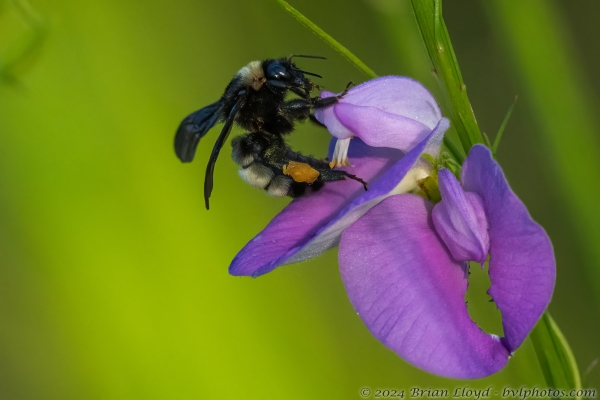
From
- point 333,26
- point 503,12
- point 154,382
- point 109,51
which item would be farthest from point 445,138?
point 333,26

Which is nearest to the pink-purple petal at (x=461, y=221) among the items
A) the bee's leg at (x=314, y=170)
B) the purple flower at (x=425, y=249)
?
the purple flower at (x=425, y=249)

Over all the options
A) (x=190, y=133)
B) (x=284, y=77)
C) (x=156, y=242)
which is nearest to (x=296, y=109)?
(x=284, y=77)

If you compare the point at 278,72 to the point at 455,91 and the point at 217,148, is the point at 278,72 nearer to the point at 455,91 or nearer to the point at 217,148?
the point at 217,148

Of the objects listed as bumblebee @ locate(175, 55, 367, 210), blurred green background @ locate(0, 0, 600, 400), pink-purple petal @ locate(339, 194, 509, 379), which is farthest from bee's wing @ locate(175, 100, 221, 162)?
blurred green background @ locate(0, 0, 600, 400)

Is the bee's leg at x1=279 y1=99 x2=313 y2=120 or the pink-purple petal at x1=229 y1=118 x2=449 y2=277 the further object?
the bee's leg at x1=279 y1=99 x2=313 y2=120

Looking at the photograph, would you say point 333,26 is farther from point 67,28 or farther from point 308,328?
point 308,328

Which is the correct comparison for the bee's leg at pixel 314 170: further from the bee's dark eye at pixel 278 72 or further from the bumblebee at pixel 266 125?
the bee's dark eye at pixel 278 72

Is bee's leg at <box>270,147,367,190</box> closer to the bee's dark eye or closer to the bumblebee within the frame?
the bumblebee
